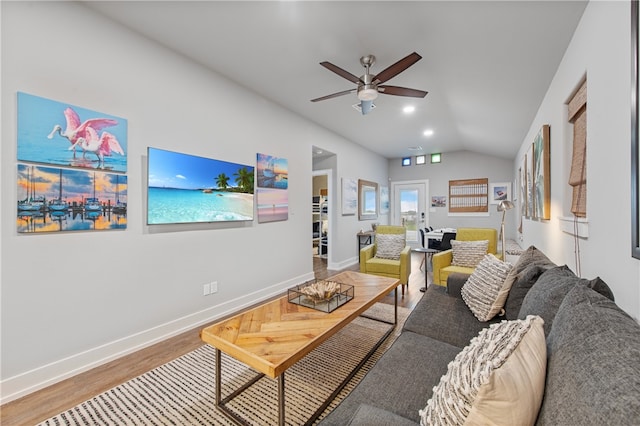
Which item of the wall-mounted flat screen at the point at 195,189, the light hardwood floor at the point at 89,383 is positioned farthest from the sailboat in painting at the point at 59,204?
the light hardwood floor at the point at 89,383

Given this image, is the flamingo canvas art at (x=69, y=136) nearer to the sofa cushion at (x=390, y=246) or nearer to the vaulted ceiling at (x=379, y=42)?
the vaulted ceiling at (x=379, y=42)

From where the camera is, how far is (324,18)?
2.20m

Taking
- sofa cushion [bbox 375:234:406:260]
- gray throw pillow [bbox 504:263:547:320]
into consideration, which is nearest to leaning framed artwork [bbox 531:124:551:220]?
gray throw pillow [bbox 504:263:547:320]

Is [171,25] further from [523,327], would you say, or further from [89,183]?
[523,327]

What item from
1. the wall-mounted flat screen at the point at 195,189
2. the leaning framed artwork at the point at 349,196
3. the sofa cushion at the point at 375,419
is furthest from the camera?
the leaning framed artwork at the point at 349,196

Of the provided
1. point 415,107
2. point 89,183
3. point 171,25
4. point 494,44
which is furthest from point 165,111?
point 415,107

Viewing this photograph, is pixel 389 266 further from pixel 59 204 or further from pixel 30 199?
pixel 30 199

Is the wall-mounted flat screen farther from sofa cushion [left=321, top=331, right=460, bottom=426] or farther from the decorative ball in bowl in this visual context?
sofa cushion [left=321, top=331, right=460, bottom=426]

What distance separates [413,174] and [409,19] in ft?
20.2

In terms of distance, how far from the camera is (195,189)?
2916mm

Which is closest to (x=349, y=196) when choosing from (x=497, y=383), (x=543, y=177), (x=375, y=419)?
(x=543, y=177)

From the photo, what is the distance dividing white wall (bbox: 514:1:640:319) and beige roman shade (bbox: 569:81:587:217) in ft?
0.44

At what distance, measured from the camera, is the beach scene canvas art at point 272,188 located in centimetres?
373

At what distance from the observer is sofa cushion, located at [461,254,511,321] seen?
1.94m
